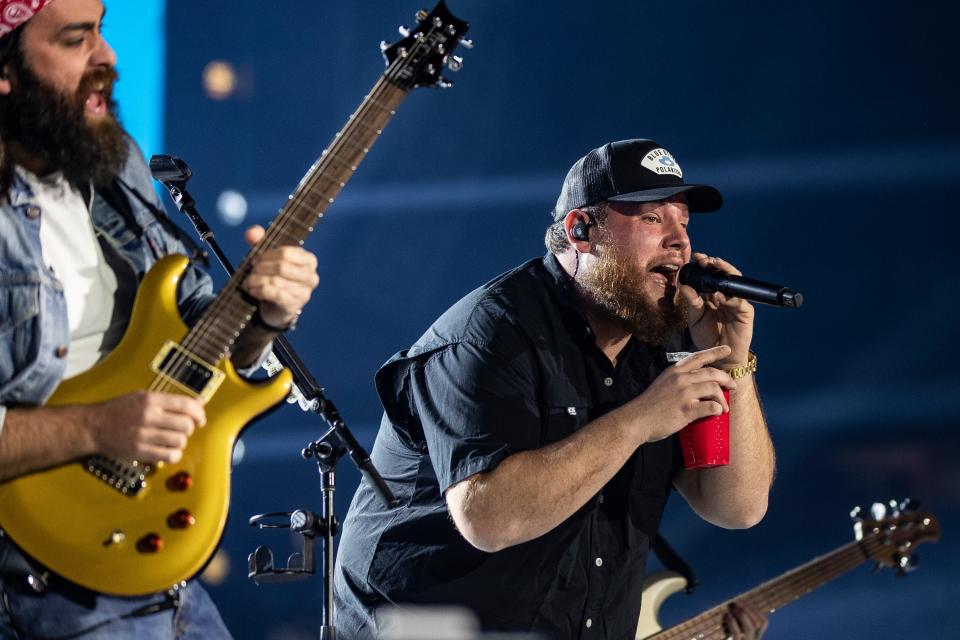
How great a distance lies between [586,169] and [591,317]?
439 millimetres

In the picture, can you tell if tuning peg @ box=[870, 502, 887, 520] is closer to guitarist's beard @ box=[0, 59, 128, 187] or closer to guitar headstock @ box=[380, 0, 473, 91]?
guitar headstock @ box=[380, 0, 473, 91]

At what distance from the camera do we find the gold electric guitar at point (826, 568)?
13.1 ft

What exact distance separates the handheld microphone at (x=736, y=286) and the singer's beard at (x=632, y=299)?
85 millimetres

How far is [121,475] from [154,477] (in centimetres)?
5

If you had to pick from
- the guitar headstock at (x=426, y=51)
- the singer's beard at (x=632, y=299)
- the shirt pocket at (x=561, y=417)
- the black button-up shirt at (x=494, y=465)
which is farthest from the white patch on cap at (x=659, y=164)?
the guitar headstock at (x=426, y=51)

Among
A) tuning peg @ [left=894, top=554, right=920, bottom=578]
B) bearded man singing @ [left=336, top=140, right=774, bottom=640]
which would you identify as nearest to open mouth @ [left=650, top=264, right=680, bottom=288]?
bearded man singing @ [left=336, top=140, right=774, bottom=640]

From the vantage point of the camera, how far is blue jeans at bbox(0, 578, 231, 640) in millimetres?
1808

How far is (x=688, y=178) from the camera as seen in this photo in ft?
15.8

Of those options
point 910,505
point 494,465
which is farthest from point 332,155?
point 910,505

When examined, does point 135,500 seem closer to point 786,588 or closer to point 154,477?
point 154,477

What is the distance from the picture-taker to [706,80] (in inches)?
191

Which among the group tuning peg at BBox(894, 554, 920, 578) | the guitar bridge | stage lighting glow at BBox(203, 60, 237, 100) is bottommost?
tuning peg at BBox(894, 554, 920, 578)

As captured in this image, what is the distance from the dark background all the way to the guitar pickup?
286cm

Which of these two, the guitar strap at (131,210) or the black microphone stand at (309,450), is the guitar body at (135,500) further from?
the black microphone stand at (309,450)
